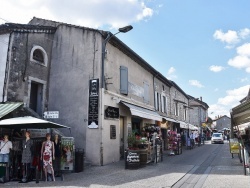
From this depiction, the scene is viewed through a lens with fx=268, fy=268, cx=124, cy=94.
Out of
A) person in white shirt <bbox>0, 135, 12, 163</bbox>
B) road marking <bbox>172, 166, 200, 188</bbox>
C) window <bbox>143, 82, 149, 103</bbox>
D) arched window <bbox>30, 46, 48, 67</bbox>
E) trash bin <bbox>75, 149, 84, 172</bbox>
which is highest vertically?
arched window <bbox>30, 46, 48, 67</bbox>

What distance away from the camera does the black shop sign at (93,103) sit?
42.6ft

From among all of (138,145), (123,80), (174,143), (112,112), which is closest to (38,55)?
(123,80)

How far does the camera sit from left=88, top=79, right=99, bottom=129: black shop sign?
12992 mm

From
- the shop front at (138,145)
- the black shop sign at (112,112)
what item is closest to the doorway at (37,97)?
the black shop sign at (112,112)

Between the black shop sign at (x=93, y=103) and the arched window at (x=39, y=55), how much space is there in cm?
310

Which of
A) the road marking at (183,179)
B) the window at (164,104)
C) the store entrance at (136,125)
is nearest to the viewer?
the road marking at (183,179)

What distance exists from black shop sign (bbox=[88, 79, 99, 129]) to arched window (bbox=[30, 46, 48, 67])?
122 inches

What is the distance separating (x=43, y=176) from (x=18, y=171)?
891mm

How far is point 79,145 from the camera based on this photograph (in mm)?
13133

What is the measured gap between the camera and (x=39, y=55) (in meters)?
14.6

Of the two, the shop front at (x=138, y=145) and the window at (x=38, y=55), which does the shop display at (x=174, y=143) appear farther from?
the window at (x=38, y=55)

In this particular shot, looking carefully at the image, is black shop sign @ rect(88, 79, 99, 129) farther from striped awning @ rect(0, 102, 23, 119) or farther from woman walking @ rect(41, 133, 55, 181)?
woman walking @ rect(41, 133, 55, 181)

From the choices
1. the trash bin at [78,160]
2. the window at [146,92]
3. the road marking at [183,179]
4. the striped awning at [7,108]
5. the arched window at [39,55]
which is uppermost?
the arched window at [39,55]

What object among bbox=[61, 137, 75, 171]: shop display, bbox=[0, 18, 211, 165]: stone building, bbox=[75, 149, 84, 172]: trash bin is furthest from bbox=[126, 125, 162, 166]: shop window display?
bbox=[61, 137, 75, 171]: shop display
